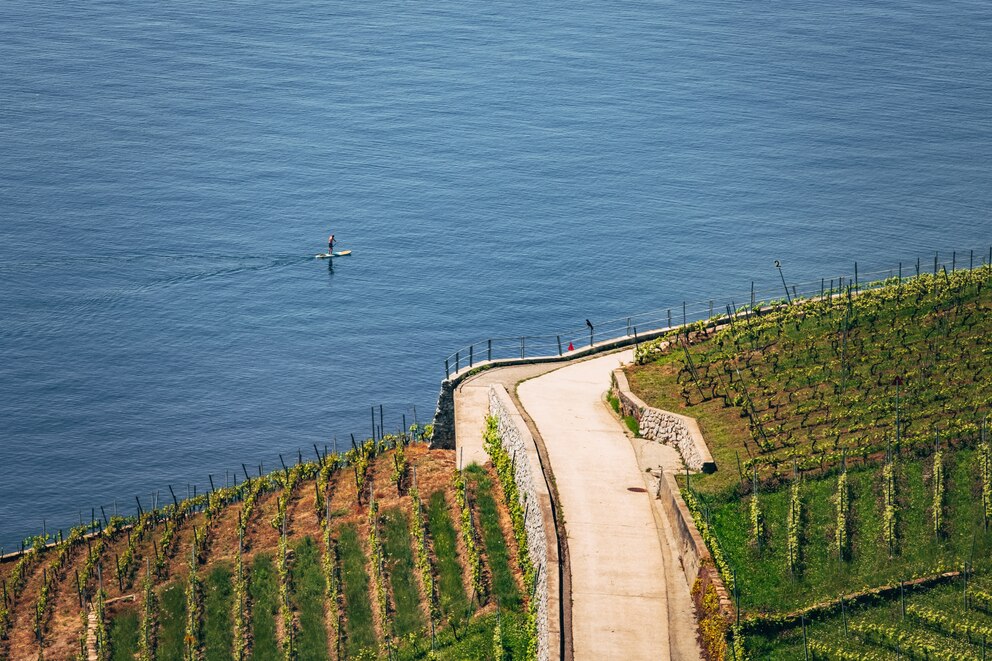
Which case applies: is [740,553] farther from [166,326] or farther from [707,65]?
[707,65]

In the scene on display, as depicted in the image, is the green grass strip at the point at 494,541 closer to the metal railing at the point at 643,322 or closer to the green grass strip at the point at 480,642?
the green grass strip at the point at 480,642

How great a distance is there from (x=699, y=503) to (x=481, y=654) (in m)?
8.50

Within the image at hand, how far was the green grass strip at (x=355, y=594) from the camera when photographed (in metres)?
43.6

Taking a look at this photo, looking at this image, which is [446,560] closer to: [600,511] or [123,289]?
[600,511]

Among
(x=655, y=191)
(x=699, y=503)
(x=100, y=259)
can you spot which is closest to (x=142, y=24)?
(x=100, y=259)

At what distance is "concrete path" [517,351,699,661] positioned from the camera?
3691 centimetres

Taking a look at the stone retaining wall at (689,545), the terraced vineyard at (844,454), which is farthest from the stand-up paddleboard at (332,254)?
the stone retaining wall at (689,545)

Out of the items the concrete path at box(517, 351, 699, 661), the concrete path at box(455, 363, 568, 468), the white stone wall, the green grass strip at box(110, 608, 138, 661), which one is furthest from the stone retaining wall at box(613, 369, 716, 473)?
the green grass strip at box(110, 608, 138, 661)

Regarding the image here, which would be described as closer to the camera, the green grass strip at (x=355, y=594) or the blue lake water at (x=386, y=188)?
the green grass strip at (x=355, y=594)

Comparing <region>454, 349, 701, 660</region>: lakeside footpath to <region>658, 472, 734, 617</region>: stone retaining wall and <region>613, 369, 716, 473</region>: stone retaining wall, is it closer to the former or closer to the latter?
<region>658, 472, 734, 617</region>: stone retaining wall

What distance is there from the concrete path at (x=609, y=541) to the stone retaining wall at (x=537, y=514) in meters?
0.62

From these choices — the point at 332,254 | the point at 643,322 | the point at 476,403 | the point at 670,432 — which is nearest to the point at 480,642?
the point at 670,432

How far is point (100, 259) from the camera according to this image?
10006 cm

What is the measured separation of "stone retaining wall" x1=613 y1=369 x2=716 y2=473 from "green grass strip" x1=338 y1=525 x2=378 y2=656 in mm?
11454
